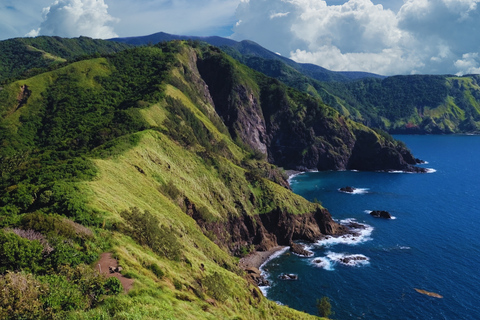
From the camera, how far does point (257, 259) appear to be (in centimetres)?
9925

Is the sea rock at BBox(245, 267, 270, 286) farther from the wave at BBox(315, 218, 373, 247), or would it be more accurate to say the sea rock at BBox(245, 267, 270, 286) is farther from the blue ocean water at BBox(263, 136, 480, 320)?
the wave at BBox(315, 218, 373, 247)

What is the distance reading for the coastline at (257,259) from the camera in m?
94.7

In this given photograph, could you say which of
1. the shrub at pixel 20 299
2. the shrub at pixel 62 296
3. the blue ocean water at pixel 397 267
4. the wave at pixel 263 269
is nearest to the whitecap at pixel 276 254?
the wave at pixel 263 269

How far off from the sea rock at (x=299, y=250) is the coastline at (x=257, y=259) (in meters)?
4.69

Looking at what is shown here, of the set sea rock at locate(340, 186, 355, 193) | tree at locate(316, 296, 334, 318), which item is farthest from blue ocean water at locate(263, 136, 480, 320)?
sea rock at locate(340, 186, 355, 193)

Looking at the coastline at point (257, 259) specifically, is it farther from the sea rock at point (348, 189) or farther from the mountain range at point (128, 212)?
the sea rock at point (348, 189)

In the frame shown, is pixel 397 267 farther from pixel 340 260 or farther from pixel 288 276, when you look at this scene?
pixel 288 276

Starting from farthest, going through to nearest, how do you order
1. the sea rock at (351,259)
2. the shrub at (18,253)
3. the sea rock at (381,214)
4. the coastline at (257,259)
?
1. the sea rock at (381,214)
2. the sea rock at (351,259)
3. the coastline at (257,259)
4. the shrub at (18,253)

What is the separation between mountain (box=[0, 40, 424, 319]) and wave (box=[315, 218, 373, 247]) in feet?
14.0

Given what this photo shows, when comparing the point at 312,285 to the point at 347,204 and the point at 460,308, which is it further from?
the point at 347,204

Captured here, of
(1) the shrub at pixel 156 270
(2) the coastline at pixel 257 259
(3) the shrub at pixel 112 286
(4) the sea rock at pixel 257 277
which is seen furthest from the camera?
(2) the coastline at pixel 257 259

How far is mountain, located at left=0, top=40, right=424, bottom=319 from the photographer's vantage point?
91.5 feet

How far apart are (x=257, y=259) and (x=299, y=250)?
15.5m

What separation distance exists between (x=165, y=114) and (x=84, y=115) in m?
39.2
